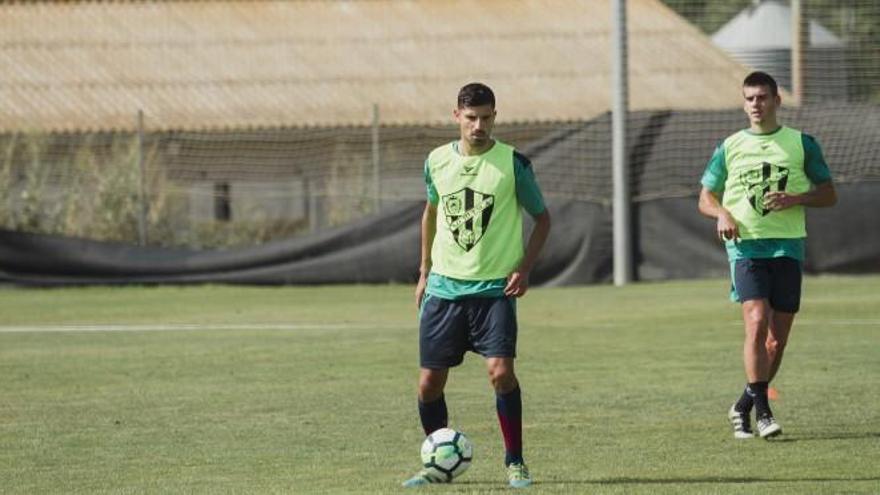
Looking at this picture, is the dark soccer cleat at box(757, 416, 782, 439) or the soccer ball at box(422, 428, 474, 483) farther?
the dark soccer cleat at box(757, 416, 782, 439)

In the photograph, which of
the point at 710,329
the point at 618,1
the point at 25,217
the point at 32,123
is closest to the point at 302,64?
the point at 32,123

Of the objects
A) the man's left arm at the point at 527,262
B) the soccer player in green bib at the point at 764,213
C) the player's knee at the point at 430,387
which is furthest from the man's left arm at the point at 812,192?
the player's knee at the point at 430,387

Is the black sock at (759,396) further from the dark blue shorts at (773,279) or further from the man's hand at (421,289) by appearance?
the man's hand at (421,289)

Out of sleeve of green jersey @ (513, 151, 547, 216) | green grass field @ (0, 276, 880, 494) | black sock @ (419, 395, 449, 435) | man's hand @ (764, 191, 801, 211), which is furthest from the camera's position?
man's hand @ (764, 191, 801, 211)

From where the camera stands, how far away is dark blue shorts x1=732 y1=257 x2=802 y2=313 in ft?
34.9

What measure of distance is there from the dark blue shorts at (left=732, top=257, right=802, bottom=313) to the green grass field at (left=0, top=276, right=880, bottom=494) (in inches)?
28.9

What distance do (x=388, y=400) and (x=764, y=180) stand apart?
310 cm

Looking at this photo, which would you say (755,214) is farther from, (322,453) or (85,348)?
(85,348)

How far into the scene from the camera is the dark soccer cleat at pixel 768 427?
1027 cm

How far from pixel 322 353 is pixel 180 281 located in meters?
8.80

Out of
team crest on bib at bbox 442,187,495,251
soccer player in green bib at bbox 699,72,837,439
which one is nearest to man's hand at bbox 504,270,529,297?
team crest on bib at bbox 442,187,495,251

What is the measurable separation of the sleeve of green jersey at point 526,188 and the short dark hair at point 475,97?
1.33 ft

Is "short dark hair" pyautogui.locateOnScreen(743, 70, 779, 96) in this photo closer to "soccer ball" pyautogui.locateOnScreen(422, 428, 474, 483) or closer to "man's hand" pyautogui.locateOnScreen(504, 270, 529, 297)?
"man's hand" pyautogui.locateOnScreen(504, 270, 529, 297)

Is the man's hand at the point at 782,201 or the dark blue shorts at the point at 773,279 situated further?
the dark blue shorts at the point at 773,279
